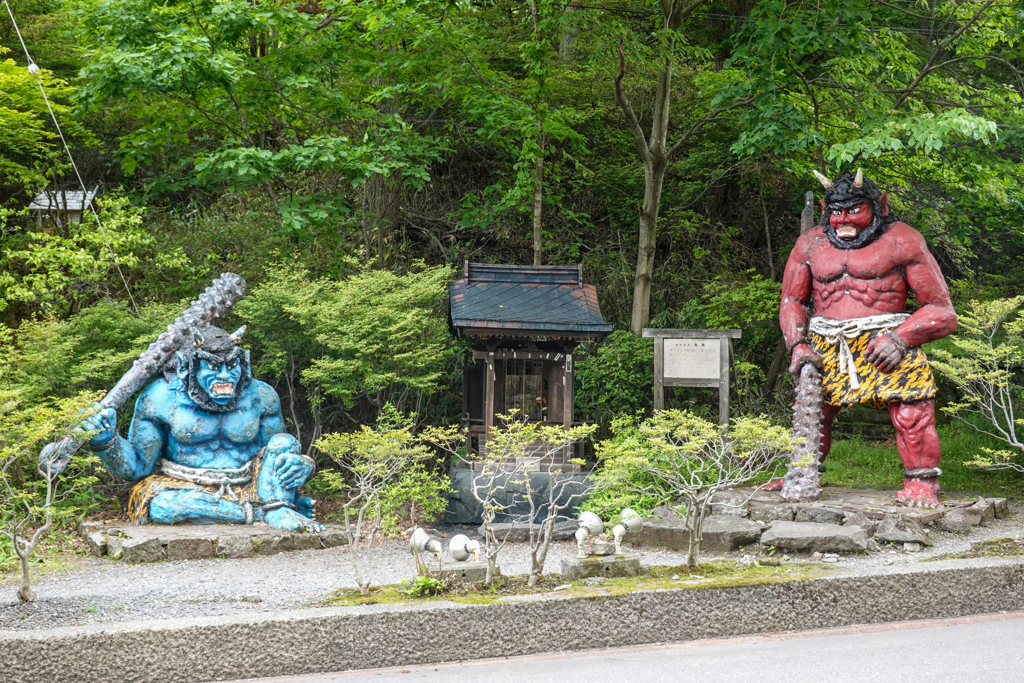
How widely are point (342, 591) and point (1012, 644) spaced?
415 cm

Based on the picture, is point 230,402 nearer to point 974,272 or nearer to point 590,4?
point 590,4

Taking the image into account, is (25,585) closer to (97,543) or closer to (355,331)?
(97,543)

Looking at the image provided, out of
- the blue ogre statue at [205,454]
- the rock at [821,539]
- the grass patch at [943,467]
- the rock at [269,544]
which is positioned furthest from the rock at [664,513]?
the rock at [269,544]

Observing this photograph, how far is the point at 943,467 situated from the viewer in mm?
10742

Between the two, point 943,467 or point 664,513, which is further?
point 943,467

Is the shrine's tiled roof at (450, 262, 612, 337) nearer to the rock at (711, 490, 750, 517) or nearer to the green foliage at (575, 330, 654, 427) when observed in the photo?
the green foliage at (575, 330, 654, 427)

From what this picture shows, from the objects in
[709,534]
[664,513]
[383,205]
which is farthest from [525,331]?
[383,205]

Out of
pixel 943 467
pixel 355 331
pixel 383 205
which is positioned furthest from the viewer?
pixel 383 205

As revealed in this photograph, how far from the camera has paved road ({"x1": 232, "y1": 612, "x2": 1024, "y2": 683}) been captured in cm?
457

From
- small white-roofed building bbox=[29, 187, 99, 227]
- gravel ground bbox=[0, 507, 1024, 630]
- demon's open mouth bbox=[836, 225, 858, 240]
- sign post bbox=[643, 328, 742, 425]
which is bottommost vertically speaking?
gravel ground bbox=[0, 507, 1024, 630]

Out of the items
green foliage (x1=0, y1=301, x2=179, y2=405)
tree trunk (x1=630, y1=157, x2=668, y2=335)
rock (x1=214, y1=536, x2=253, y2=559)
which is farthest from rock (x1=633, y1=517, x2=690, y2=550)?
green foliage (x1=0, y1=301, x2=179, y2=405)

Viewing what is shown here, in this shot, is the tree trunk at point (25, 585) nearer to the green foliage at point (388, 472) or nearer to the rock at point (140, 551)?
the rock at point (140, 551)

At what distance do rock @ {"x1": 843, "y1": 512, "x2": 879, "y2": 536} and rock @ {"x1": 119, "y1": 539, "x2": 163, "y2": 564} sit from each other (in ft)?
19.6

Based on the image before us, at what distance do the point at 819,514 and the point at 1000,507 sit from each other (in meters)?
2.02
